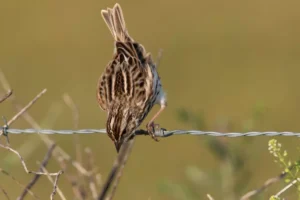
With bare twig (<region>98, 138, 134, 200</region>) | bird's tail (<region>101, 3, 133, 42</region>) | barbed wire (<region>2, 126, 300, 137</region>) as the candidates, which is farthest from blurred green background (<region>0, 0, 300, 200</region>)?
barbed wire (<region>2, 126, 300, 137</region>)

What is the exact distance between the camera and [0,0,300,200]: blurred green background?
47.7 ft

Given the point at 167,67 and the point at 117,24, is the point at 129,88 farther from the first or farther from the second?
the point at 167,67

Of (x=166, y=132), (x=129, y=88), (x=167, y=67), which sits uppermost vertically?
(x=166, y=132)

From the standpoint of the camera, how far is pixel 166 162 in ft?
48.1

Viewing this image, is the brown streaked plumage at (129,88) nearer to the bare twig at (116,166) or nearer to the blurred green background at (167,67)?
the bare twig at (116,166)

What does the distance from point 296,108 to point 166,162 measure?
11.1 ft

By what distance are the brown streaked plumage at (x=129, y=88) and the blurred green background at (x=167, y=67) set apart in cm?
523

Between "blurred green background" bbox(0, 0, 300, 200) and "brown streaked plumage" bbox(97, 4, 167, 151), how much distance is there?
5226 millimetres

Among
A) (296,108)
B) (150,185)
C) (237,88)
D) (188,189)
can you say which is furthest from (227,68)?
(188,189)

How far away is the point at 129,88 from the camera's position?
7027 mm

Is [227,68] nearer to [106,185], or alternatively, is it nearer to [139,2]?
[139,2]

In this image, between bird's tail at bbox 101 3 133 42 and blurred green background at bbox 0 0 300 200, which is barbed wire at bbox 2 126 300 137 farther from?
blurred green background at bbox 0 0 300 200

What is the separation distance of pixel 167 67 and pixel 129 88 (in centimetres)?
1217

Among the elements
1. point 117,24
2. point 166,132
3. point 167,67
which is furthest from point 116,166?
point 167,67
